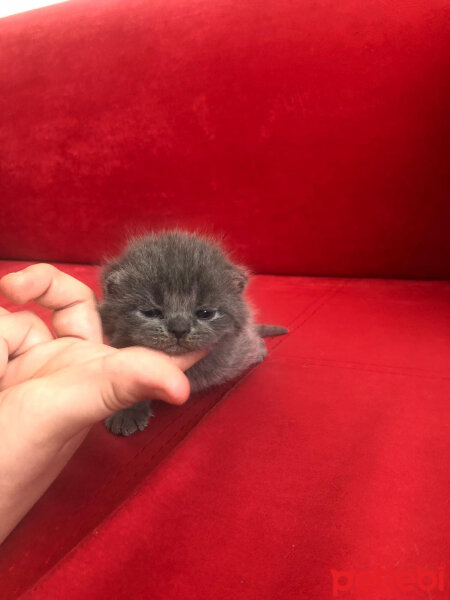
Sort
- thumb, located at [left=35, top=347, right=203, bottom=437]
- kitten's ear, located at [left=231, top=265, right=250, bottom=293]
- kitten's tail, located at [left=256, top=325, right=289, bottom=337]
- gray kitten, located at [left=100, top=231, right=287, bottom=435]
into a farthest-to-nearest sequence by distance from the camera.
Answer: kitten's tail, located at [left=256, top=325, right=289, bottom=337], kitten's ear, located at [left=231, top=265, right=250, bottom=293], gray kitten, located at [left=100, top=231, right=287, bottom=435], thumb, located at [left=35, top=347, right=203, bottom=437]

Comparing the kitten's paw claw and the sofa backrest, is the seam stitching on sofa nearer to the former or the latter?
the kitten's paw claw

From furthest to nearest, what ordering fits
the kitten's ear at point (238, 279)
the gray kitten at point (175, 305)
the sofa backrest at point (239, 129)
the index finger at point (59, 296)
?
the sofa backrest at point (239, 129)
the kitten's ear at point (238, 279)
the gray kitten at point (175, 305)
the index finger at point (59, 296)

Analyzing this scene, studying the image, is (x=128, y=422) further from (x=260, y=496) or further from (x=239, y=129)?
(x=239, y=129)

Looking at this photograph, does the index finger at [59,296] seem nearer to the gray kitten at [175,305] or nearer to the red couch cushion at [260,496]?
the gray kitten at [175,305]

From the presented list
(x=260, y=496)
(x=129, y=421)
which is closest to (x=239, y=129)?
(x=129, y=421)

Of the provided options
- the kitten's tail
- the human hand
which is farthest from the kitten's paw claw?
the kitten's tail

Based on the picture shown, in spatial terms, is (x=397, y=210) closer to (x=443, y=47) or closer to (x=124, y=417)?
(x=443, y=47)

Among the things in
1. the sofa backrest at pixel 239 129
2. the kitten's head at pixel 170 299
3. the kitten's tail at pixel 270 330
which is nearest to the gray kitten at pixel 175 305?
the kitten's head at pixel 170 299

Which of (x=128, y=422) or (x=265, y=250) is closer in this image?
(x=128, y=422)
